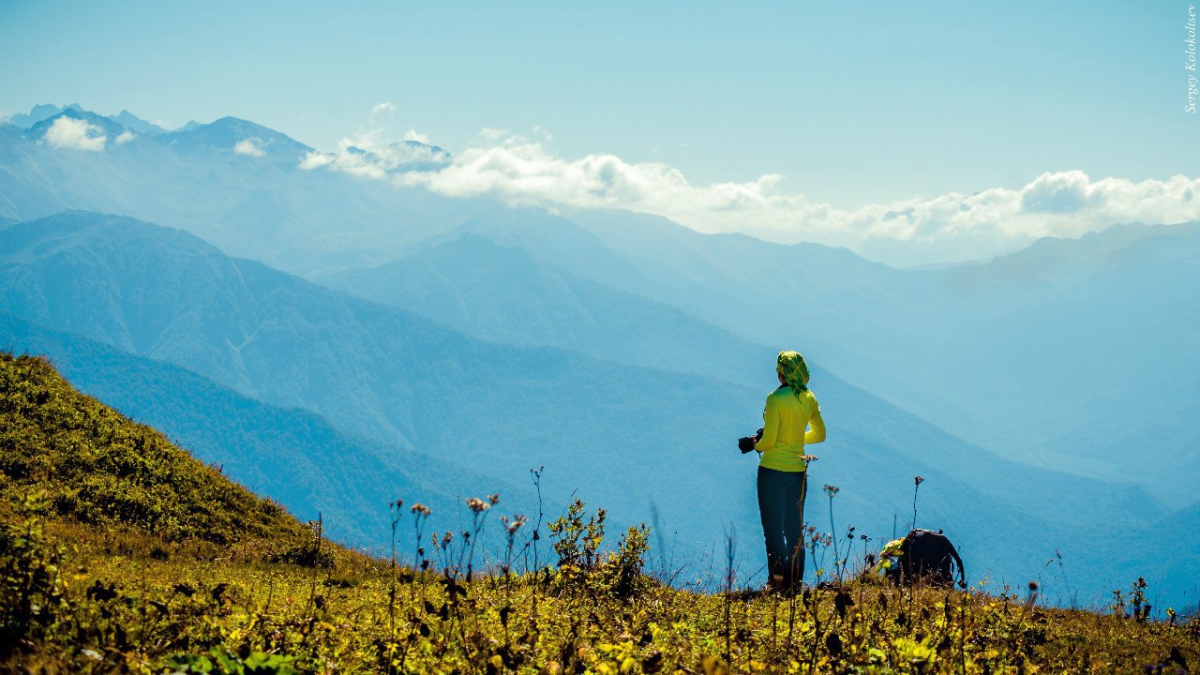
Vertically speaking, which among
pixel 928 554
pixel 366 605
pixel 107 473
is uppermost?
pixel 107 473

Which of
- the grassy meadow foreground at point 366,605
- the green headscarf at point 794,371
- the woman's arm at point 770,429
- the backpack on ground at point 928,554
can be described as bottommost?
the grassy meadow foreground at point 366,605

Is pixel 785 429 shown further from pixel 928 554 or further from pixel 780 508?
pixel 928 554

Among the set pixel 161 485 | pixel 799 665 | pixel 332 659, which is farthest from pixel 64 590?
pixel 161 485

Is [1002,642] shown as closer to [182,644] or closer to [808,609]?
[808,609]

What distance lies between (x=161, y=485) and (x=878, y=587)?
10.3 m

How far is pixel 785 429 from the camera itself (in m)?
9.34

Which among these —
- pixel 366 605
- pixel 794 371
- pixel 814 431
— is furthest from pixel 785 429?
pixel 366 605

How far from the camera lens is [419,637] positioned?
5.34m

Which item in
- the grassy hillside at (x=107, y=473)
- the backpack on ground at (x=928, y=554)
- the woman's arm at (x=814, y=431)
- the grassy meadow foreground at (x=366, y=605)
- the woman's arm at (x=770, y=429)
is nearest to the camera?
the grassy meadow foreground at (x=366, y=605)

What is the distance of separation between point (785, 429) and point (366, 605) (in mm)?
5061

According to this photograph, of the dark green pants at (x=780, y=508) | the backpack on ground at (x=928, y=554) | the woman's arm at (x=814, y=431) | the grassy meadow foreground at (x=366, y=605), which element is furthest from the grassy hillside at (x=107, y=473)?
the backpack on ground at (x=928, y=554)

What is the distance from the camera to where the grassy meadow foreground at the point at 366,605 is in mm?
4543

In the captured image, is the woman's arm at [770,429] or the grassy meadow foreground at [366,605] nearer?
the grassy meadow foreground at [366,605]

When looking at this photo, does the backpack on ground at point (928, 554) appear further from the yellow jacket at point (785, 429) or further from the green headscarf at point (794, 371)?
the green headscarf at point (794, 371)
